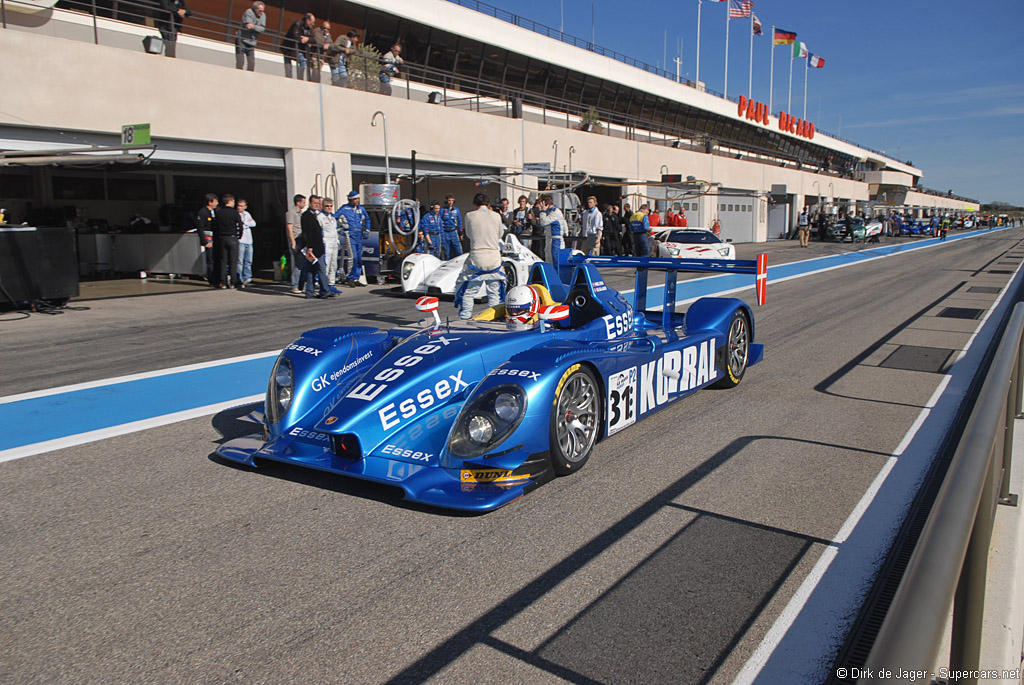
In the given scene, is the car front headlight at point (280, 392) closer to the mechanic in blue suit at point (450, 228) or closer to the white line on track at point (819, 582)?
the white line on track at point (819, 582)

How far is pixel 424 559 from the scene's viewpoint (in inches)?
133

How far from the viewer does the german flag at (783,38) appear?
53656 millimetres

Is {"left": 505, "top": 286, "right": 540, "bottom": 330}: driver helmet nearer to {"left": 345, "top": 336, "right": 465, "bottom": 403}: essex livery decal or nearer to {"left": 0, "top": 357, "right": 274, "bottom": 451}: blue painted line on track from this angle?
{"left": 345, "top": 336, "right": 465, "bottom": 403}: essex livery decal

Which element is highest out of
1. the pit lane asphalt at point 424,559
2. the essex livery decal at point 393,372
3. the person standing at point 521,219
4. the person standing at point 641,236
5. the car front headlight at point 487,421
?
the person standing at point 521,219

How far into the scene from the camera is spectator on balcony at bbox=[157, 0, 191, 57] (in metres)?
14.8

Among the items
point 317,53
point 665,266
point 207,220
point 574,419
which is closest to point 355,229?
point 207,220

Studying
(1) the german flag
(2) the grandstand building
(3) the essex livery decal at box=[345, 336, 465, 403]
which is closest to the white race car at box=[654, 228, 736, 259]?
(2) the grandstand building

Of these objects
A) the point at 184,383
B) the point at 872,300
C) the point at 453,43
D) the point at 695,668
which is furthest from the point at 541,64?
the point at 695,668

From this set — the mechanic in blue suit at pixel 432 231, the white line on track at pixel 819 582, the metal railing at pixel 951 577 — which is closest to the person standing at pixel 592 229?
the mechanic in blue suit at pixel 432 231

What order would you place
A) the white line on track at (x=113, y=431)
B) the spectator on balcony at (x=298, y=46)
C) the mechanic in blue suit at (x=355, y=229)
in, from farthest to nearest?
the spectator on balcony at (x=298, y=46), the mechanic in blue suit at (x=355, y=229), the white line on track at (x=113, y=431)

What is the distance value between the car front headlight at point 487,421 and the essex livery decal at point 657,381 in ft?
3.05

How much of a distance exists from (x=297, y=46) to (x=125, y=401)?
45.6 ft

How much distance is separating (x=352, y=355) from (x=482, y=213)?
4.10 meters

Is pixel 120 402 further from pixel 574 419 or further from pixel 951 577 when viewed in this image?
pixel 951 577
